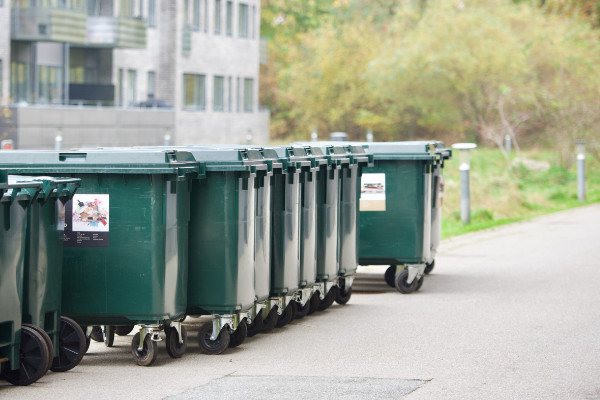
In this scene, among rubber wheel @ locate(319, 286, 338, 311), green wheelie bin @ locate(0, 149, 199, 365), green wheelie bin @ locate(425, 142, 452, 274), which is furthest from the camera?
green wheelie bin @ locate(425, 142, 452, 274)

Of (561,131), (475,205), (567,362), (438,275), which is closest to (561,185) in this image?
(561,131)

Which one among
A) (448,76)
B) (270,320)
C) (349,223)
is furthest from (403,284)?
(448,76)

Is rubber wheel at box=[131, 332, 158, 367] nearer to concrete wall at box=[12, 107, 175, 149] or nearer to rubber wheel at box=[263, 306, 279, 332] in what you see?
rubber wheel at box=[263, 306, 279, 332]

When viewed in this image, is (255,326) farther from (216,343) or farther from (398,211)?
(398,211)

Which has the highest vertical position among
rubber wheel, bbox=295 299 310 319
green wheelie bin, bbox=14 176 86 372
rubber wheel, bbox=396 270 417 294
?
green wheelie bin, bbox=14 176 86 372

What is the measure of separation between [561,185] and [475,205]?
7.80 meters

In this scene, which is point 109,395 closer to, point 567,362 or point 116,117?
point 567,362

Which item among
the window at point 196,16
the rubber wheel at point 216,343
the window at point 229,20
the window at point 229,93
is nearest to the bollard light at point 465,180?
the rubber wheel at point 216,343

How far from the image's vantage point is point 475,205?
2444 centimetres

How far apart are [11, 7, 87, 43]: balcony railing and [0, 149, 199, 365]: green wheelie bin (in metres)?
33.7

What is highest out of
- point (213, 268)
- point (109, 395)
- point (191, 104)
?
point (191, 104)

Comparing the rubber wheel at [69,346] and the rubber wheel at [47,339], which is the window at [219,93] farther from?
the rubber wheel at [47,339]

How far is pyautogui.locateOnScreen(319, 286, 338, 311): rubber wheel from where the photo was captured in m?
12.0

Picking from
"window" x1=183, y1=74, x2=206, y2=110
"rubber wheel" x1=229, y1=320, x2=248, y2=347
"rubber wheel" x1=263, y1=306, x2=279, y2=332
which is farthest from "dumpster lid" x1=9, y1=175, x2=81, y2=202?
"window" x1=183, y1=74, x2=206, y2=110
